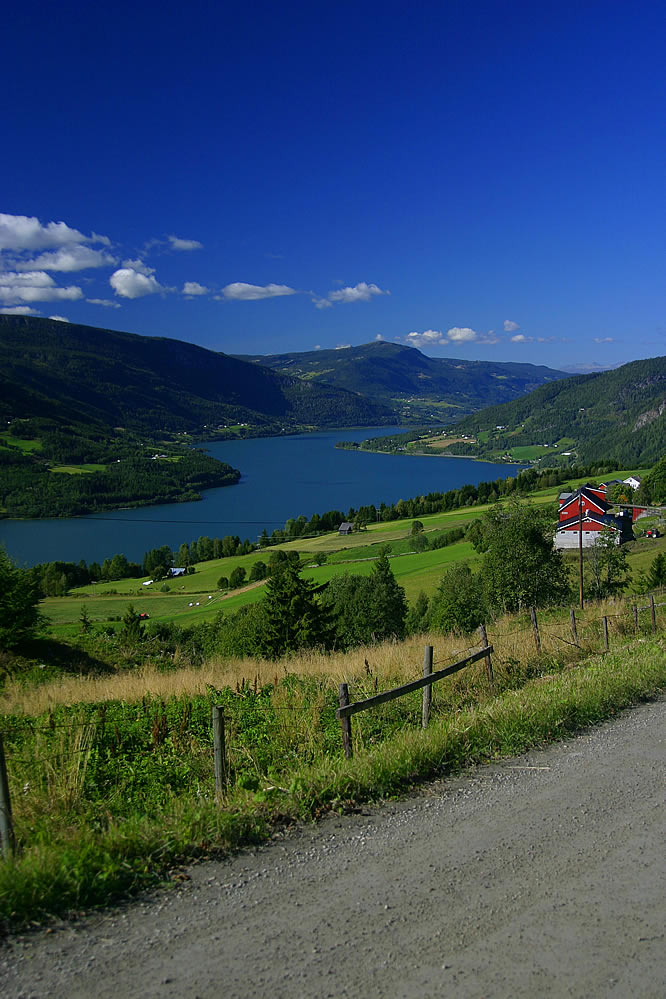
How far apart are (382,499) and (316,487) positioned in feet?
92.1

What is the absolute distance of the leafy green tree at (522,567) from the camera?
3216 cm

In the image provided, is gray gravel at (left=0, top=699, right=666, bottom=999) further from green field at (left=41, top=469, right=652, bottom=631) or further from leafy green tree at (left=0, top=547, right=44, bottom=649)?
green field at (left=41, top=469, right=652, bottom=631)

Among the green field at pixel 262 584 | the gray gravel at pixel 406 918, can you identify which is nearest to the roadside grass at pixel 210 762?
the gray gravel at pixel 406 918

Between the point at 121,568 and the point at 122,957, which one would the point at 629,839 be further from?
the point at 121,568

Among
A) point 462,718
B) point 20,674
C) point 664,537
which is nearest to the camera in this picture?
point 462,718

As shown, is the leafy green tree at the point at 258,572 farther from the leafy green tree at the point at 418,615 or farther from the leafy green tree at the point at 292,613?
the leafy green tree at the point at 292,613

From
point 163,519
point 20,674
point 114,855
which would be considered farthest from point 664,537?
point 163,519

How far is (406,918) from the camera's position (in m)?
3.84

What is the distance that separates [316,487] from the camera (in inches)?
6914

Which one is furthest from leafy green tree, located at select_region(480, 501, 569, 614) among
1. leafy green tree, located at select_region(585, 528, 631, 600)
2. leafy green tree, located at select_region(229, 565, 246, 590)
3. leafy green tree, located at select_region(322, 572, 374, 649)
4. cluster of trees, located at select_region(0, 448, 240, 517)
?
cluster of trees, located at select_region(0, 448, 240, 517)

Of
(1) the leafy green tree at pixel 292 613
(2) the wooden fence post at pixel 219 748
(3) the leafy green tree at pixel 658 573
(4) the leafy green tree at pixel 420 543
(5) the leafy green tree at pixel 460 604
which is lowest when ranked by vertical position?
(4) the leafy green tree at pixel 420 543

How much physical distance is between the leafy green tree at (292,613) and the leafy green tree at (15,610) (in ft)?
42.7

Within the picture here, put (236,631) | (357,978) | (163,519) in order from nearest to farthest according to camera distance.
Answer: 1. (357,978)
2. (236,631)
3. (163,519)

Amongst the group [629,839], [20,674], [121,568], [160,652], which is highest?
[629,839]
